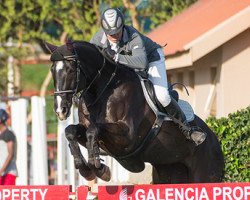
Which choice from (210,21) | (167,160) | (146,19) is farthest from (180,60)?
(146,19)

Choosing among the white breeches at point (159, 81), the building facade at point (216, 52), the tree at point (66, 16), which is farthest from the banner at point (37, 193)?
the tree at point (66, 16)

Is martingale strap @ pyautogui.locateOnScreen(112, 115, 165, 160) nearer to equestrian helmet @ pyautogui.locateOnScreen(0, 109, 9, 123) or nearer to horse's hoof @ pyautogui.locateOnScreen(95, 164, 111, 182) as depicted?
horse's hoof @ pyautogui.locateOnScreen(95, 164, 111, 182)

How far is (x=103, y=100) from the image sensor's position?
1133 centimetres

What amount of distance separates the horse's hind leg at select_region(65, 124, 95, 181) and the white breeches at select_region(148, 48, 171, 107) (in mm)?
1180

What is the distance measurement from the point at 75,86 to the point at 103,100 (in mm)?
538

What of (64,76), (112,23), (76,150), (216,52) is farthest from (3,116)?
(64,76)

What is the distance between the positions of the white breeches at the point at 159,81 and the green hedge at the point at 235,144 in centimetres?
311

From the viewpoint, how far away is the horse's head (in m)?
10.6

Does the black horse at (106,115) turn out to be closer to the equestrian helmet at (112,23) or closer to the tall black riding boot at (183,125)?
the tall black riding boot at (183,125)

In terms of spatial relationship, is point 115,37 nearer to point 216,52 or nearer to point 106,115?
point 106,115

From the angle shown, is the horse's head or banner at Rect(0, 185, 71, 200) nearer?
banner at Rect(0, 185, 71, 200)

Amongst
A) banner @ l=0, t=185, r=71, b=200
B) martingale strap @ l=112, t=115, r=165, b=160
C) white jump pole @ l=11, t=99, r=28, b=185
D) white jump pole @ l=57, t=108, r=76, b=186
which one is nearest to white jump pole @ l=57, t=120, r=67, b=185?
white jump pole @ l=57, t=108, r=76, b=186

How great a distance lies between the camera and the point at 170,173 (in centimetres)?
1270

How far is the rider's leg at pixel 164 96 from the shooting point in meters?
11.8
